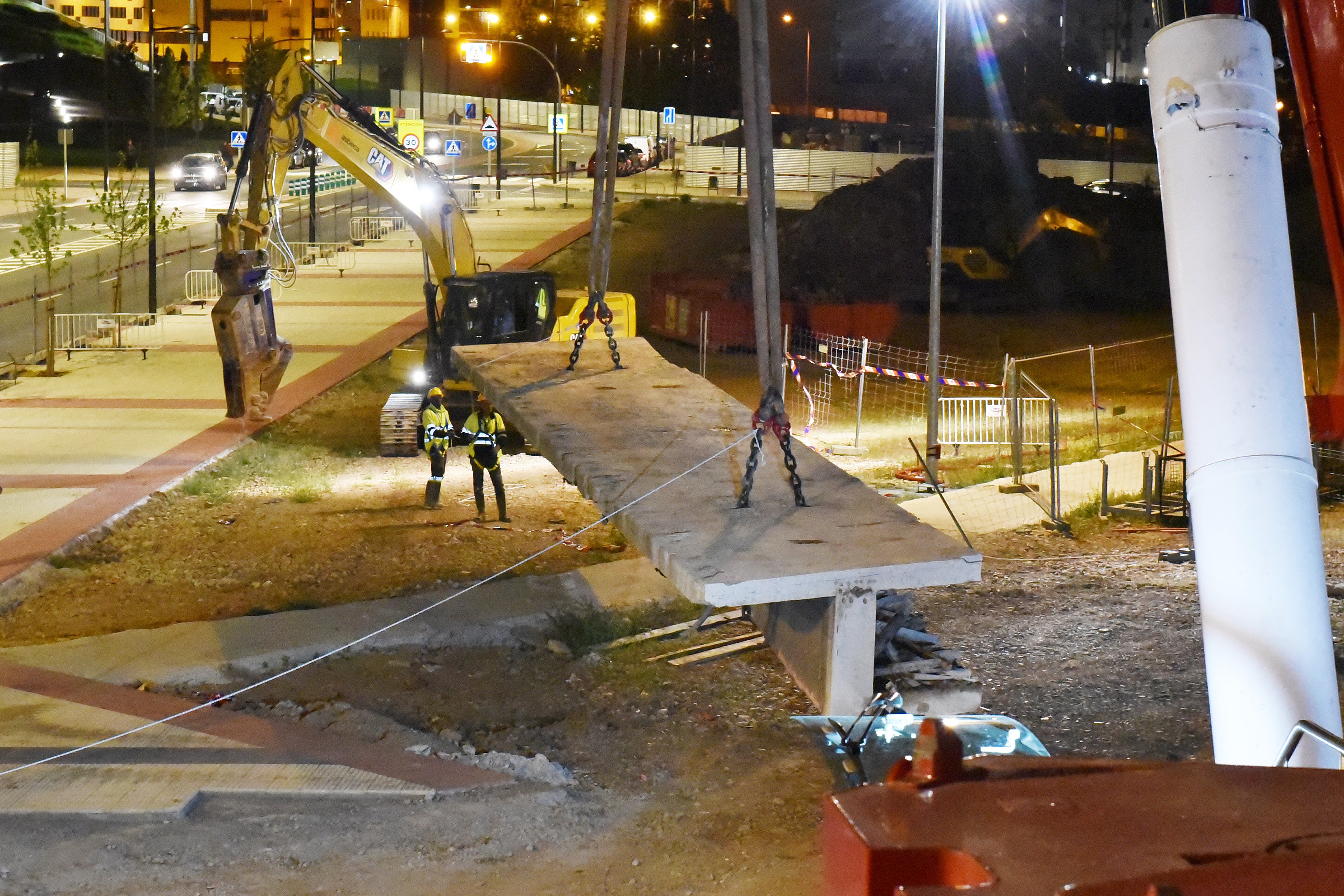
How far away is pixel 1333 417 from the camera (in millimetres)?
6973

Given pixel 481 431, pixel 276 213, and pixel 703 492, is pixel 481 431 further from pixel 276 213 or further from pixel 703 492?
pixel 703 492

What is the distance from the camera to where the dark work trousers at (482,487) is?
14.6 m

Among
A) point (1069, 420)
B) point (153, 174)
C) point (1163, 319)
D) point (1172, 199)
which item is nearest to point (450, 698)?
point (1172, 199)

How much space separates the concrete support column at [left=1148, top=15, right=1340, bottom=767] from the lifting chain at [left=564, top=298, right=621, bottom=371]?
7227 mm

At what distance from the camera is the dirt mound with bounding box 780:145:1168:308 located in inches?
1489

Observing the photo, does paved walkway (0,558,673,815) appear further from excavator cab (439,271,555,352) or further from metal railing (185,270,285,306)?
metal railing (185,270,285,306)

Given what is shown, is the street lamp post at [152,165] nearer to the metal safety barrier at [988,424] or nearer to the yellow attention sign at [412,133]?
the metal safety barrier at [988,424]

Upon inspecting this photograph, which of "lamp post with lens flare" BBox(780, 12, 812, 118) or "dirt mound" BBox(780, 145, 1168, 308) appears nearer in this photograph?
"dirt mound" BBox(780, 145, 1168, 308)

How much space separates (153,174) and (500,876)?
21543 mm

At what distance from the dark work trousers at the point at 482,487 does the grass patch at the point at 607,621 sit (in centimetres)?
346

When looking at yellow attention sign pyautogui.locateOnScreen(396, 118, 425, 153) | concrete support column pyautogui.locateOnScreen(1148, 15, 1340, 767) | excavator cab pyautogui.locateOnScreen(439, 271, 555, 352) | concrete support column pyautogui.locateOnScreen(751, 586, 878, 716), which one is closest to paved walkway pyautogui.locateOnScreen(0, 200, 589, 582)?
excavator cab pyautogui.locateOnScreen(439, 271, 555, 352)

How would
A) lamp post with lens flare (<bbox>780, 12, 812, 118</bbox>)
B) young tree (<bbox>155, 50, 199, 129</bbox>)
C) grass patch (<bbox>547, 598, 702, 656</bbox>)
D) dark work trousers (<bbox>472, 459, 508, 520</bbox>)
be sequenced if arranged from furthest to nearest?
lamp post with lens flare (<bbox>780, 12, 812, 118</bbox>)
young tree (<bbox>155, 50, 199, 129</bbox>)
dark work trousers (<bbox>472, 459, 508, 520</bbox>)
grass patch (<bbox>547, 598, 702, 656</bbox>)

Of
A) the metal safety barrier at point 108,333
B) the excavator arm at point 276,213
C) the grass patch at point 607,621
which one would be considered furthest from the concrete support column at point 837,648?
the metal safety barrier at point 108,333

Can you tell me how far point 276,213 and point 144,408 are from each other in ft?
12.8
